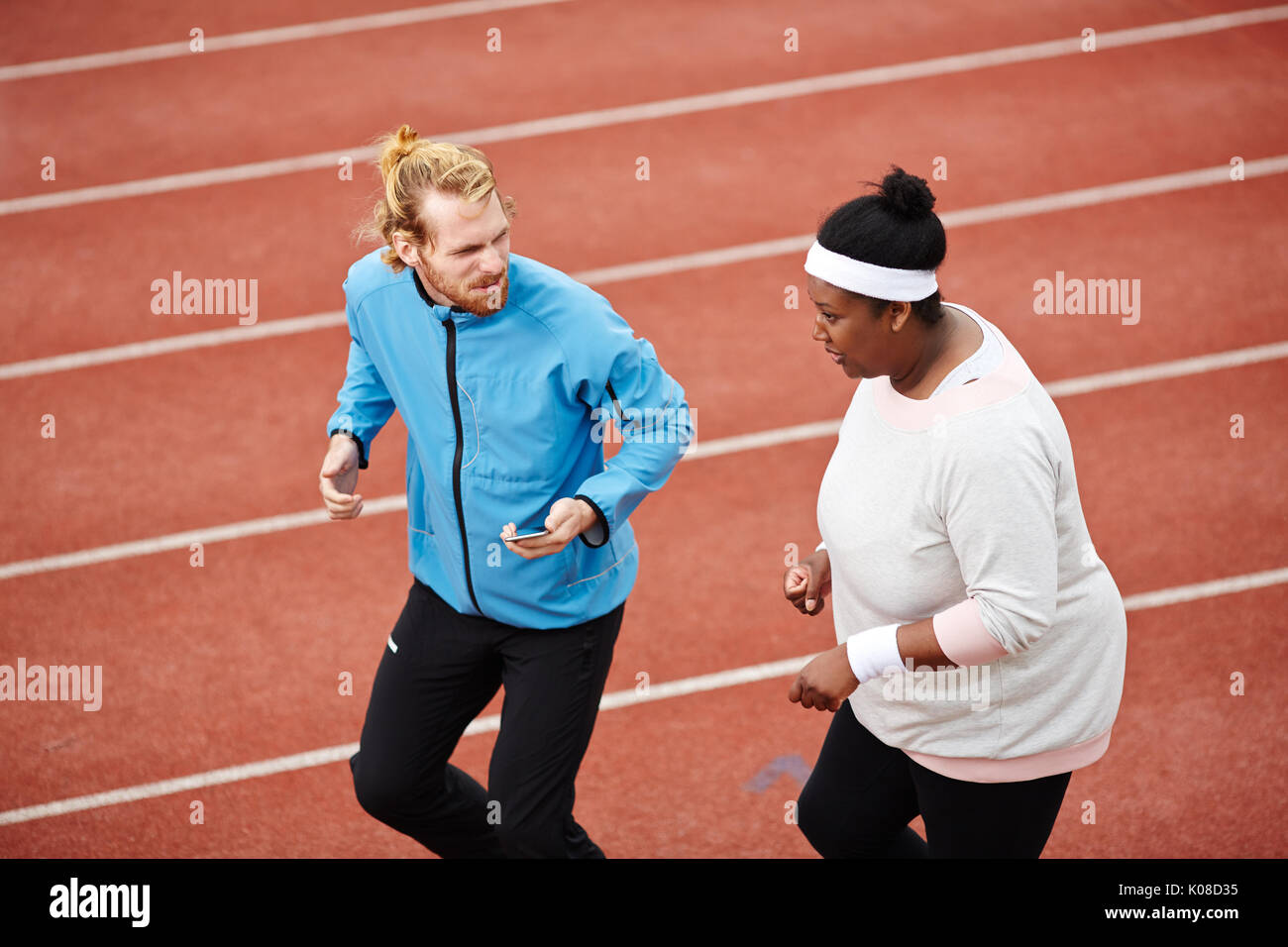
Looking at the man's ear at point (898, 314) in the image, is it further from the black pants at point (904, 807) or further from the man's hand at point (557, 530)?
the black pants at point (904, 807)

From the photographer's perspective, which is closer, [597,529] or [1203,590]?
[597,529]

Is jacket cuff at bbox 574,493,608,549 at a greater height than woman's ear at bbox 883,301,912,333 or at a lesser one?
lesser

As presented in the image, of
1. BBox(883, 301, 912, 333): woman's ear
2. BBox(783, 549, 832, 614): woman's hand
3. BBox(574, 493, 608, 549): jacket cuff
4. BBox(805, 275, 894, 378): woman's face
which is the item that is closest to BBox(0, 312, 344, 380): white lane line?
BBox(574, 493, 608, 549): jacket cuff

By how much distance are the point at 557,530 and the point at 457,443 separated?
388 mm

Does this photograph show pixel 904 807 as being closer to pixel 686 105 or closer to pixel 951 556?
pixel 951 556

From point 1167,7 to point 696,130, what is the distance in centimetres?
429

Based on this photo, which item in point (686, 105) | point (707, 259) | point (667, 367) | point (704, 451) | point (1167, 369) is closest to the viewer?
point (704, 451)

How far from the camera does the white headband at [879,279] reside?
2.70 meters

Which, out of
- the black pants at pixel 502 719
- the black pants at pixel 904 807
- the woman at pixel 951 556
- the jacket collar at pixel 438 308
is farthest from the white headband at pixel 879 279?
the black pants at pixel 502 719

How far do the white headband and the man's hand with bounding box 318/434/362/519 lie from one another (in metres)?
1.33

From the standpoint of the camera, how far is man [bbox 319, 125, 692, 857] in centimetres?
314

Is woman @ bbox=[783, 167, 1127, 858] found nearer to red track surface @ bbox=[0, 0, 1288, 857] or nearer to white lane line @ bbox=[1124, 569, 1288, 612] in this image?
red track surface @ bbox=[0, 0, 1288, 857]

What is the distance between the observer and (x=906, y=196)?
275cm

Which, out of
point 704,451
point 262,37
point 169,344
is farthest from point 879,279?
point 262,37
